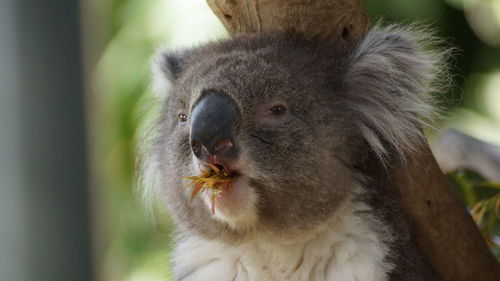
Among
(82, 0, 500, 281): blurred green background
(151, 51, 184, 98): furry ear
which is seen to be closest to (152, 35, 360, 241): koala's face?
(151, 51, 184, 98): furry ear

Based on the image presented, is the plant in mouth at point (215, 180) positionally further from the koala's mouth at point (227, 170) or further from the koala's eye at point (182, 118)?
the koala's eye at point (182, 118)

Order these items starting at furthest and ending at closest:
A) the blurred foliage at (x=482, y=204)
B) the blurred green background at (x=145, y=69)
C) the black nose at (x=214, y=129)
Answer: the blurred green background at (x=145, y=69) < the blurred foliage at (x=482, y=204) < the black nose at (x=214, y=129)

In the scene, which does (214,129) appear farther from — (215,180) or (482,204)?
(482,204)

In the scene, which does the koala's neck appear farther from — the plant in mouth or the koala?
the plant in mouth

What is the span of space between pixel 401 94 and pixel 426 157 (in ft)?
0.73

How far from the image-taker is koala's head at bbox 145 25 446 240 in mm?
2064

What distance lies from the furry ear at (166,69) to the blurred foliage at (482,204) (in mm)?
1311

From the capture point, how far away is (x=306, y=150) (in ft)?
7.09

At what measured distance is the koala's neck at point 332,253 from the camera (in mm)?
2221

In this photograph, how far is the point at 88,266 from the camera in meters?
2.52

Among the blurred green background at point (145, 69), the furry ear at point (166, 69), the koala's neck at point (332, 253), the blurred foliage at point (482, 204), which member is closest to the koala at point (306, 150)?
the koala's neck at point (332, 253)

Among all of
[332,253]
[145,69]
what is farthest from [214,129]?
[145,69]

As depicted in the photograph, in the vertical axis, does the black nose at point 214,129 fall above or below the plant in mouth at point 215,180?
above

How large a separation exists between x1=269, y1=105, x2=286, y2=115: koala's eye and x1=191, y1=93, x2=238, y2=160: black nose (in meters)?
0.13
